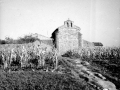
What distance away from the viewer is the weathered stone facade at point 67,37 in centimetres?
2986

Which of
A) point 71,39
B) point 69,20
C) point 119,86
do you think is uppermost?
point 69,20

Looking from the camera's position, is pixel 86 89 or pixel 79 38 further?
pixel 79 38

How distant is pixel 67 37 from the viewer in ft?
99.8

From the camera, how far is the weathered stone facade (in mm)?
29859

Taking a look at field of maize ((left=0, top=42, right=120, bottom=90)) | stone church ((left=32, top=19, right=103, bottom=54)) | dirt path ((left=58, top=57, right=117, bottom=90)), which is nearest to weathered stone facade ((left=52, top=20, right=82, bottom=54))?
stone church ((left=32, top=19, right=103, bottom=54))

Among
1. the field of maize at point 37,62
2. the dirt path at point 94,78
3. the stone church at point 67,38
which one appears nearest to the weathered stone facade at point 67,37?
the stone church at point 67,38

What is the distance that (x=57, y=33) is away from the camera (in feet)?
98.9

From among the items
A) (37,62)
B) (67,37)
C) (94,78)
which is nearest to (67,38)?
(67,37)

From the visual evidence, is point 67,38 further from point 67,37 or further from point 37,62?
point 37,62

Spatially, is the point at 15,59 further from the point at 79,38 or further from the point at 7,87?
the point at 79,38

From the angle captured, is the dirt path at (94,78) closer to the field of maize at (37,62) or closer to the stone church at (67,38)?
the field of maize at (37,62)

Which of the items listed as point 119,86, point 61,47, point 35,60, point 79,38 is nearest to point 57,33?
point 61,47

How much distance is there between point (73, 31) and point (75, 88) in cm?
2595

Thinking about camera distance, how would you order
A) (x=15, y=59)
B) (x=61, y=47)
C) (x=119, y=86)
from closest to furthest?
(x=119, y=86) → (x=15, y=59) → (x=61, y=47)
